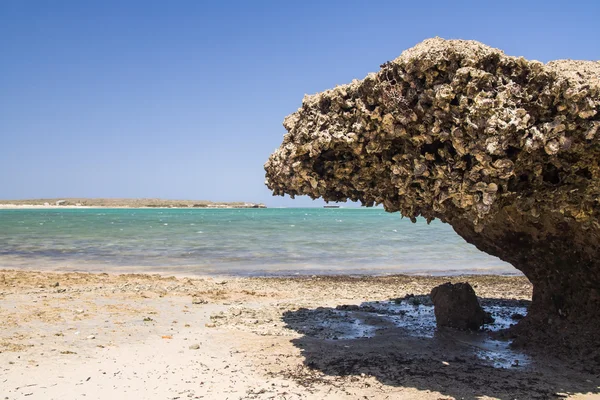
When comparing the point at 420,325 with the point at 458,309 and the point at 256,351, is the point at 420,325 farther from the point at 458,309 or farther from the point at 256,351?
the point at 256,351

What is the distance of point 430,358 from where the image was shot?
7.37m

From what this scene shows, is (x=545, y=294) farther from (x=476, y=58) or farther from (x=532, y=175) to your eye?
(x=476, y=58)

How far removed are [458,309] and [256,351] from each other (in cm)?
399

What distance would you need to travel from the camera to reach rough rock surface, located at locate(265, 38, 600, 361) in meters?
5.21

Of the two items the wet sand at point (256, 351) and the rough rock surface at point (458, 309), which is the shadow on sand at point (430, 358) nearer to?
the wet sand at point (256, 351)

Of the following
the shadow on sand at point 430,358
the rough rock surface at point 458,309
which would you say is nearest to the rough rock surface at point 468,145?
the shadow on sand at point 430,358

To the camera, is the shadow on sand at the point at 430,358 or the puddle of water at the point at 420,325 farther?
the puddle of water at the point at 420,325

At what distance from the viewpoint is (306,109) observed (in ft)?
22.9

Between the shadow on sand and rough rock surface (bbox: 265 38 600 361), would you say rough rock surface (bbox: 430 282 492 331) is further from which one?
rough rock surface (bbox: 265 38 600 361)

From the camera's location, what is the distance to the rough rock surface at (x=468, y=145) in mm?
5211

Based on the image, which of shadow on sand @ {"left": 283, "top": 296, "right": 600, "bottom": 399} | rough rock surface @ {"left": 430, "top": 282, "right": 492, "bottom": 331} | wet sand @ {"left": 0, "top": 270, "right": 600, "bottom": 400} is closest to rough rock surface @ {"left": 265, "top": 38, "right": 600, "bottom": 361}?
shadow on sand @ {"left": 283, "top": 296, "right": 600, "bottom": 399}

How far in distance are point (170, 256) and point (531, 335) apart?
66.9 ft

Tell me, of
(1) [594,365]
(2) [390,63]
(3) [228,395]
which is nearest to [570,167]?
(2) [390,63]

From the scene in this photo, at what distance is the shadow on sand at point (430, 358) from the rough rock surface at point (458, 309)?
24 centimetres
